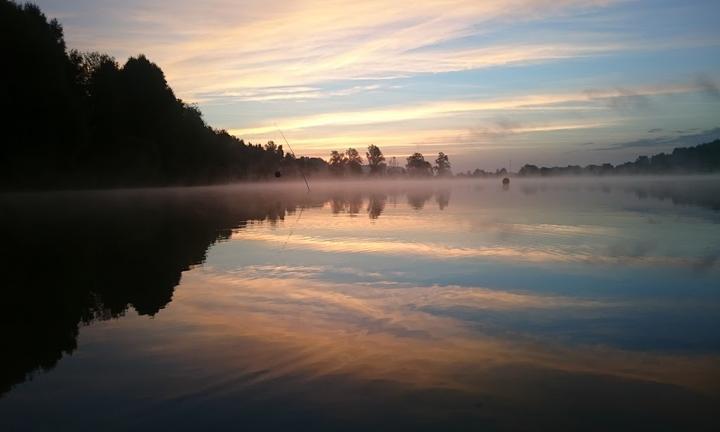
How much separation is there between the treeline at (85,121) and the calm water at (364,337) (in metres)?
38.2

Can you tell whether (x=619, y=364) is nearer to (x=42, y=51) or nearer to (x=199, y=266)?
(x=199, y=266)

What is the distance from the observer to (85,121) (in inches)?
2052

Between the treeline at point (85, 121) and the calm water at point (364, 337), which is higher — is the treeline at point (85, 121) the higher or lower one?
the higher one

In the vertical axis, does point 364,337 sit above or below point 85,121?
below

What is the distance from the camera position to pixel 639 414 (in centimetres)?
481

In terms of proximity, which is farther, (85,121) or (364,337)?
(85,121)

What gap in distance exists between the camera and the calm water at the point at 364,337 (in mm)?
4969

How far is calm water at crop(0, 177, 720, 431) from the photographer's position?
4969 mm

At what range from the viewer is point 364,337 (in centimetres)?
720

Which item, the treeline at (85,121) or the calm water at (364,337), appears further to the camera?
the treeline at (85,121)

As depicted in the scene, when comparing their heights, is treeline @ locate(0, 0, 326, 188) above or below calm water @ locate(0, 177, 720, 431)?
above

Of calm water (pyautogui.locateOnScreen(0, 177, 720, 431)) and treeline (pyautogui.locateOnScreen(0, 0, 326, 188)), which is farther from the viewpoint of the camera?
treeline (pyautogui.locateOnScreen(0, 0, 326, 188))

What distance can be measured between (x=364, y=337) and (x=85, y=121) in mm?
53562

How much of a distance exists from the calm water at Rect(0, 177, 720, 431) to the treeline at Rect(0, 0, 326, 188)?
Result: 38.2m
